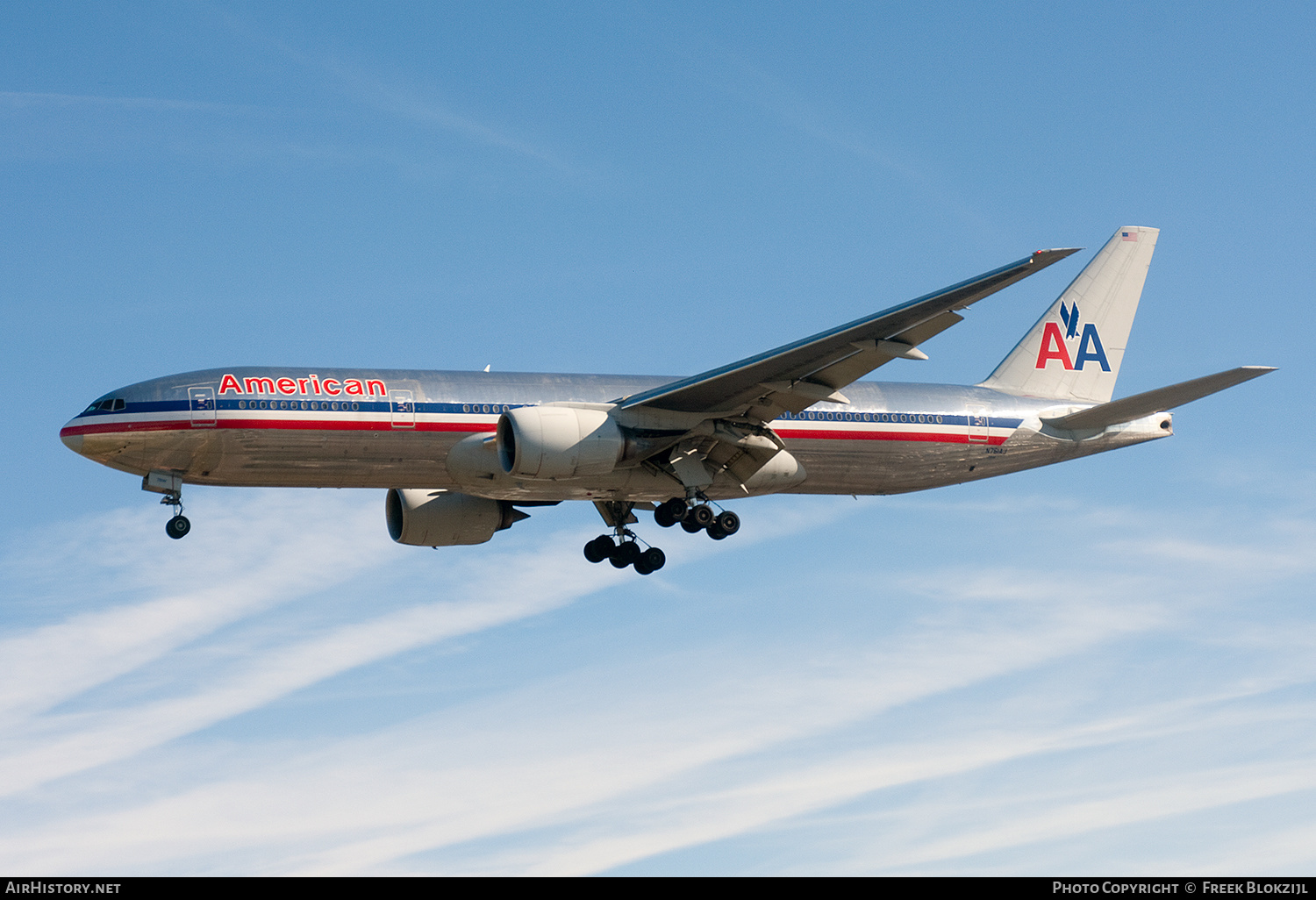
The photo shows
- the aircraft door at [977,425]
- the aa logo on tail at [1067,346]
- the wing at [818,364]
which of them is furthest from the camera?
the aa logo on tail at [1067,346]

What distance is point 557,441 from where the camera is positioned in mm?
34969

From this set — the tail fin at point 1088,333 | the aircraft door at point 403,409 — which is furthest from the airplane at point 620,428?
the tail fin at point 1088,333

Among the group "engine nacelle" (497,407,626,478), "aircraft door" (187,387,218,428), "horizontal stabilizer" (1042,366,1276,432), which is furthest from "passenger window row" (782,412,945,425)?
"aircraft door" (187,387,218,428)

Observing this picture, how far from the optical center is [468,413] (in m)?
36.6

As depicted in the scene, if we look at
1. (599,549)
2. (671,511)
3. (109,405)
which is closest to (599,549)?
(599,549)

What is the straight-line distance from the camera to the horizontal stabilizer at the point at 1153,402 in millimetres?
34581

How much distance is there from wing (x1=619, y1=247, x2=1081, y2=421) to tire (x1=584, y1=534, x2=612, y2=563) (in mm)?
5803

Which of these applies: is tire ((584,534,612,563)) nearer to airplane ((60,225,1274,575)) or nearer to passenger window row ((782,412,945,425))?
airplane ((60,225,1274,575))

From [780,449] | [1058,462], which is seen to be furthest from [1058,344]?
[780,449]

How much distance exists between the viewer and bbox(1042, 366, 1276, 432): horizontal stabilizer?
34.6 meters

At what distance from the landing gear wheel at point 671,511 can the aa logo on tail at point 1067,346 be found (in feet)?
39.4

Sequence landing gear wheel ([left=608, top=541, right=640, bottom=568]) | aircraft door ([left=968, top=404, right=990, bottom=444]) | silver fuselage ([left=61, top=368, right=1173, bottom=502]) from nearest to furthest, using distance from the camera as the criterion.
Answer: silver fuselage ([left=61, top=368, right=1173, bottom=502]) → aircraft door ([left=968, top=404, right=990, bottom=444]) → landing gear wheel ([left=608, top=541, right=640, bottom=568])

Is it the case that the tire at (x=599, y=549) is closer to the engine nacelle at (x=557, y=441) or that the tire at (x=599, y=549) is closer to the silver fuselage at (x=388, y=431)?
the silver fuselage at (x=388, y=431)

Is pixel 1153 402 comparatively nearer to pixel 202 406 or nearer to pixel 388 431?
pixel 388 431
